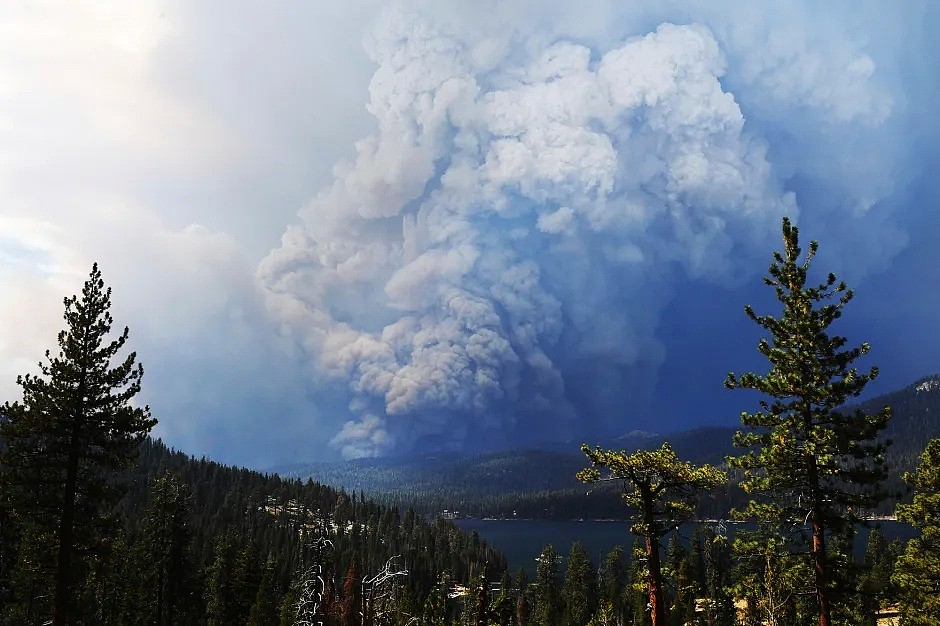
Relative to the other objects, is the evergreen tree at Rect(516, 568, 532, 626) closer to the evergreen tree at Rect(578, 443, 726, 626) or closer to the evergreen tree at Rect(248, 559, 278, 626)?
the evergreen tree at Rect(248, 559, 278, 626)

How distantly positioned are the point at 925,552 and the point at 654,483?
2213 cm

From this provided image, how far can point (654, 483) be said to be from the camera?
25.3 m

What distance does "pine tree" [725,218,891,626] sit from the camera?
75.8 ft

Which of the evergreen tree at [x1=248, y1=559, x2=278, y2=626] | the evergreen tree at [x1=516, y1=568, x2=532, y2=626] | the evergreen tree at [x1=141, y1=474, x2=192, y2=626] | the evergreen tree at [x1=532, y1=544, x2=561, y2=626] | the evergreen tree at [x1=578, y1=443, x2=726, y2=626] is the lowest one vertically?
the evergreen tree at [x1=516, y1=568, x2=532, y2=626]

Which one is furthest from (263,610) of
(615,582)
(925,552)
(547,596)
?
(615,582)

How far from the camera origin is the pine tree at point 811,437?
910 inches

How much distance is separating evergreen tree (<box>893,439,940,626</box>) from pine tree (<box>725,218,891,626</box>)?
46.2 ft

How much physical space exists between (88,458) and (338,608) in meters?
16.8

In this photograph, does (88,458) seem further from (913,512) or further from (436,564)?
(436,564)

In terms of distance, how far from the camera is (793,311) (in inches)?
1019

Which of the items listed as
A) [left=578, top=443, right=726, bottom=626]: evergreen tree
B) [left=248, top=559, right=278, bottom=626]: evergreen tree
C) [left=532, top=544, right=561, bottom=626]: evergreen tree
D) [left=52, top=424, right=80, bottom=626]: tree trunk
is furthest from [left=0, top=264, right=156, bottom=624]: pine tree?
[left=532, top=544, right=561, bottom=626]: evergreen tree

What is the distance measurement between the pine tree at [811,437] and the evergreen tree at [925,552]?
14.1 meters

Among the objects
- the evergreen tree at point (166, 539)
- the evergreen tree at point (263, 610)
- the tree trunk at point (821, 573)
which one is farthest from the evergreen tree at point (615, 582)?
the tree trunk at point (821, 573)

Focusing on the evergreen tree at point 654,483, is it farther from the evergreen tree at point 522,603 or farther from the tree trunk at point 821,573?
the evergreen tree at point 522,603
